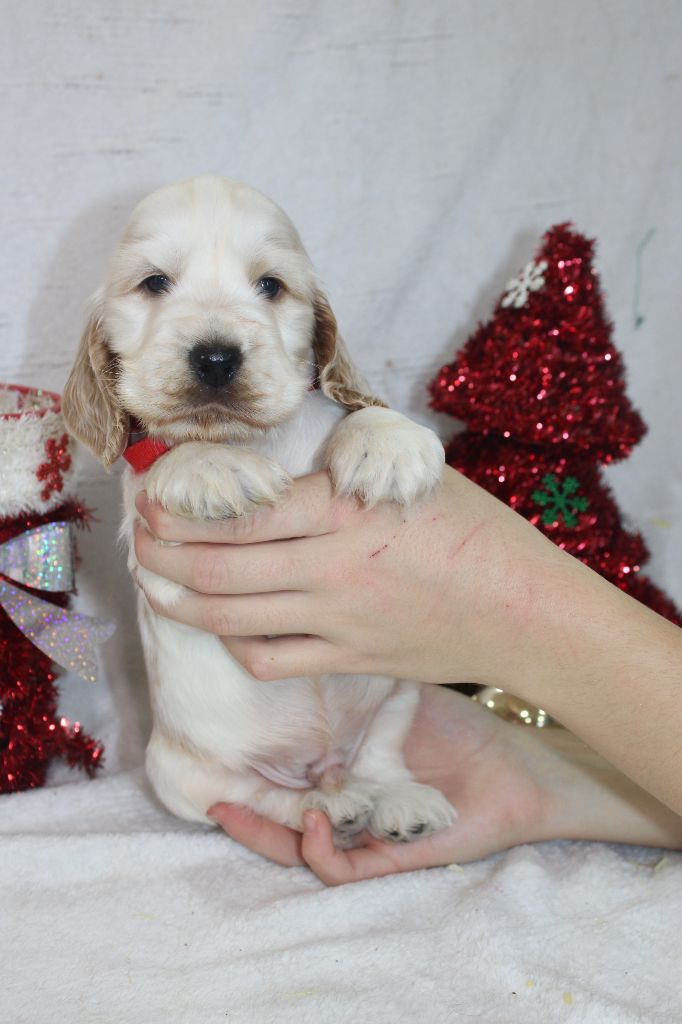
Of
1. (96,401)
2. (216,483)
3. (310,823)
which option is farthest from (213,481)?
(310,823)

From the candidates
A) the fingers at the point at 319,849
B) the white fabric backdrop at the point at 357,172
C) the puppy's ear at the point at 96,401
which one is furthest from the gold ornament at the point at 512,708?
the puppy's ear at the point at 96,401

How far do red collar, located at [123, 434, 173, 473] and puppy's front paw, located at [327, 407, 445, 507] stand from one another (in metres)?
0.32

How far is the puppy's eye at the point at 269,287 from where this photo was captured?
5.59ft

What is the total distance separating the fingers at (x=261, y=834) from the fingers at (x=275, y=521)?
0.54 m

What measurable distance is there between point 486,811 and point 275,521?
0.66m

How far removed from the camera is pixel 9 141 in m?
2.21

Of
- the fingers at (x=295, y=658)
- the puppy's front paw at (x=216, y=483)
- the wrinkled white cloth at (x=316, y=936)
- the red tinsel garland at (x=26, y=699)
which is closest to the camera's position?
the wrinkled white cloth at (x=316, y=936)

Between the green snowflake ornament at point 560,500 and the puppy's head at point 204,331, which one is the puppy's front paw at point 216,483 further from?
the green snowflake ornament at point 560,500

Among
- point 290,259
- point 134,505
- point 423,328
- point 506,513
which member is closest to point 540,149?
point 423,328

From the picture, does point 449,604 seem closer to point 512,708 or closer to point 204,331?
point 204,331

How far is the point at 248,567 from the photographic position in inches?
60.0

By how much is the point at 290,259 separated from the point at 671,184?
1183 millimetres

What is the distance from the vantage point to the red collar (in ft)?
5.50

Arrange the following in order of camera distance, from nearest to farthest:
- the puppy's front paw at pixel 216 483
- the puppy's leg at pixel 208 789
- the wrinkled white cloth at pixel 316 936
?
the wrinkled white cloth at pixel 316 936 < the puppy's front paw at pixel 216 483 < the puppy's leg at pixel 208 789
